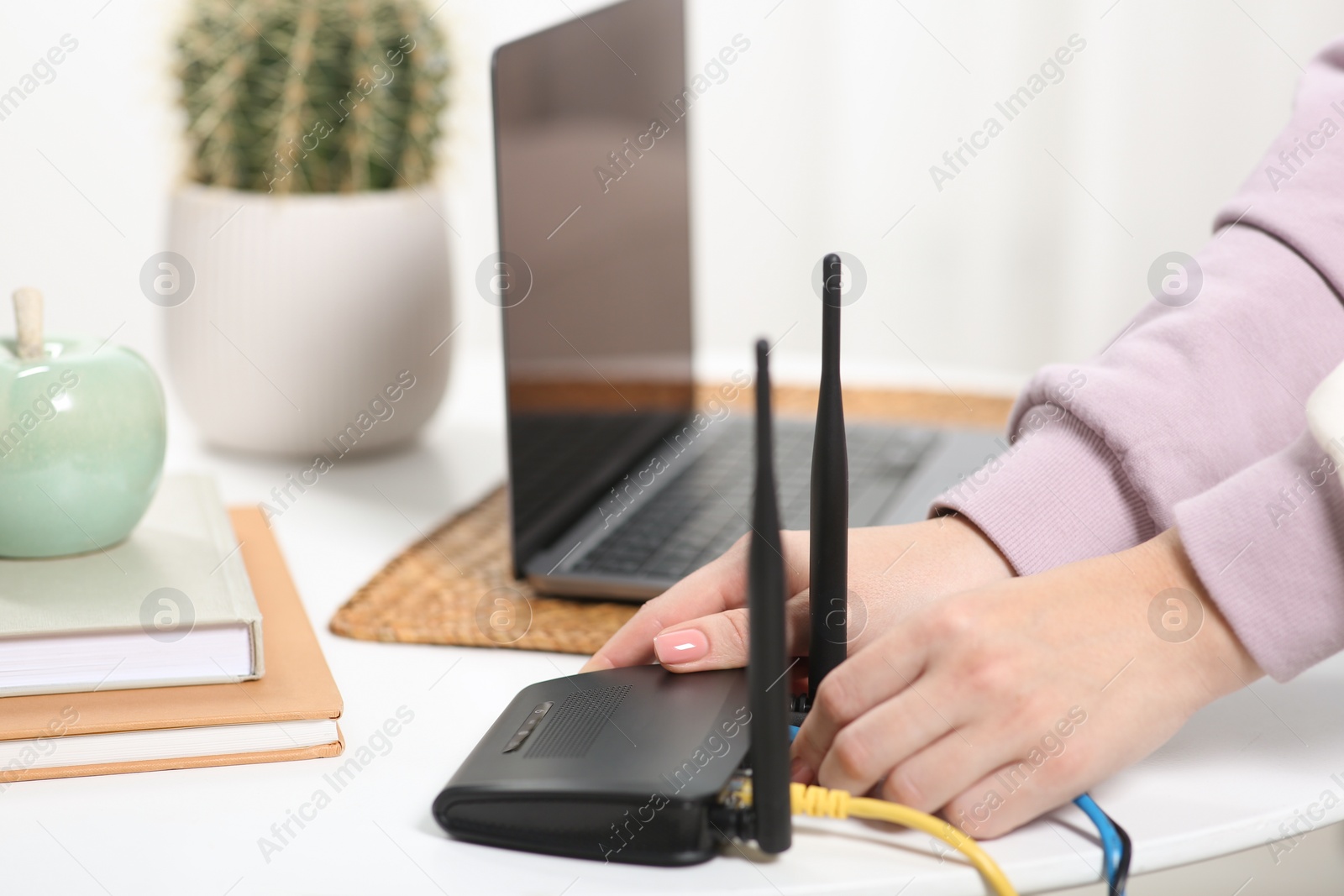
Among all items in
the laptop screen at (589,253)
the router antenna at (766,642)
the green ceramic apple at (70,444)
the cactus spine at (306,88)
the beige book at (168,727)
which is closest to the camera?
the router antenna at (766,642)

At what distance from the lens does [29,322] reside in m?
0.68

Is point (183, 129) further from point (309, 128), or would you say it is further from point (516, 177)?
point (516, 177)

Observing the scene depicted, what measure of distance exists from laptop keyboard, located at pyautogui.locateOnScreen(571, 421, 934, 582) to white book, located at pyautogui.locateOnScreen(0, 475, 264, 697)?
240 millimetres

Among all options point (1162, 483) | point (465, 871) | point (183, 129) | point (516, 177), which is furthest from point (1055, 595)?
point (183, 129)

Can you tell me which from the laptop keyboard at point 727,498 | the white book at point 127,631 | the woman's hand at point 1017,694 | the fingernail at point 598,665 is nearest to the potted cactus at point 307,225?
the laptop keyboard at point 727,498

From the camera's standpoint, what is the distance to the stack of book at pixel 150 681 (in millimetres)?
551

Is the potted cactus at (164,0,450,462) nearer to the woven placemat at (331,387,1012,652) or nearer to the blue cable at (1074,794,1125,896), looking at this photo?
the woven placemat at (331,387,1012,652)

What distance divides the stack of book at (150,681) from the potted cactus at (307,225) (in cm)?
39

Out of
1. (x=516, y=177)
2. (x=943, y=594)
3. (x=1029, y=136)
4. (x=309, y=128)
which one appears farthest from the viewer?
(x=1029, y=136)

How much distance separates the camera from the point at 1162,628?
0.52 m

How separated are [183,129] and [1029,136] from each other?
4.41 feet

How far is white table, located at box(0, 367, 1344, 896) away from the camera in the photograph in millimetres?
470

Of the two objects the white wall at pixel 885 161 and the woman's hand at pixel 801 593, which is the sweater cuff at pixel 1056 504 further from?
the white wall at pixel 885 161

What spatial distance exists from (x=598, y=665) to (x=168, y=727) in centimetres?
20
